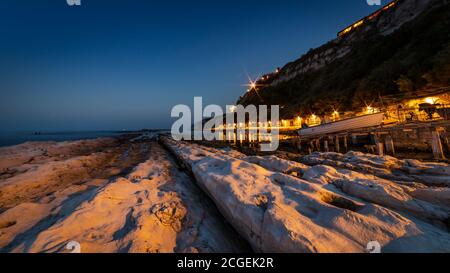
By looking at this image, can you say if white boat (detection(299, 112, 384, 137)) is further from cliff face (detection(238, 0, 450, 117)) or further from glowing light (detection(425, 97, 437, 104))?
cliff face (detection(238, 0, 450, 117))

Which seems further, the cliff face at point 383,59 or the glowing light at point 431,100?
the cliff face at point 383,59

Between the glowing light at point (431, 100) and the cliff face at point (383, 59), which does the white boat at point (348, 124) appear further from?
the cliff face at point (383, 59)

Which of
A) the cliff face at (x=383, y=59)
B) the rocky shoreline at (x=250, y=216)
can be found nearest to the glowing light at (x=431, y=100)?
the cliff face at (x=383, y=59)

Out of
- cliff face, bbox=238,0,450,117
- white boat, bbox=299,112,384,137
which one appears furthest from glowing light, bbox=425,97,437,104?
white boat, bbox=299,112,384,137

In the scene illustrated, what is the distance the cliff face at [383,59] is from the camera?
80.6ft

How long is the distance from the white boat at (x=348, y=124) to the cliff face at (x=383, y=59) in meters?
11.3

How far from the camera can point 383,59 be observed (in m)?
36.2

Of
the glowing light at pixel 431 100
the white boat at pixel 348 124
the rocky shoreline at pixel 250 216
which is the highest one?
the glowing light at pixel 431 100

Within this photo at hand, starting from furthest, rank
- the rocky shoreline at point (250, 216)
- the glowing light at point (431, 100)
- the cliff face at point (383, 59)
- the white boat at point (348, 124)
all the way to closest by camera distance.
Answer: the cliff face at point (383, 59) → the glowing light at point (431, 100) → the white boat at point (348, 124) → the rocky shoreline at point (250, 216)

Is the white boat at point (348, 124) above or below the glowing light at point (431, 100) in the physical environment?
below

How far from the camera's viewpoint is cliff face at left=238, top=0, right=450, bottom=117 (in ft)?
80.6
